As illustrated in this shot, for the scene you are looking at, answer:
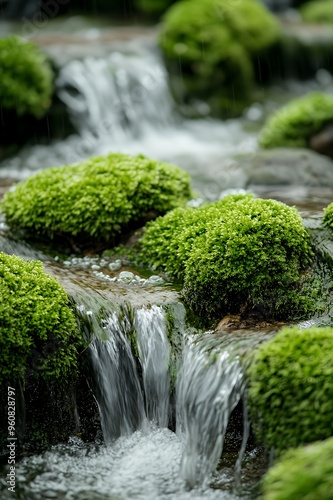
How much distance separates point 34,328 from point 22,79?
7.05 m

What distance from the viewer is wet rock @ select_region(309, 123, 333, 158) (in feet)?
35.9

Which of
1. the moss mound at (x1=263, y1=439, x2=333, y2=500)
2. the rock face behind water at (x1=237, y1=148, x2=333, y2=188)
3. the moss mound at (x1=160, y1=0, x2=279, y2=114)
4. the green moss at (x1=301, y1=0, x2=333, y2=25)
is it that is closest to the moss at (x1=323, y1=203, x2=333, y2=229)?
the rock face behind water at (x1=237, y1=148, x2=333, y2=188)

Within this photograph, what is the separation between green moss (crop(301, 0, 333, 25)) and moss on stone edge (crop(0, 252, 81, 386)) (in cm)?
1541

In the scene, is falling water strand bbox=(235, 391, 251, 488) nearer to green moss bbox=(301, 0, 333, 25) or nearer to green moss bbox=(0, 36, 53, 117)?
green moss bbox=(0, 36, 53, 117)

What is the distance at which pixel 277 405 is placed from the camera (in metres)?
4.38

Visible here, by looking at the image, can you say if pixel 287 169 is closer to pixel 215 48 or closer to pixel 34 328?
pixel 34 328

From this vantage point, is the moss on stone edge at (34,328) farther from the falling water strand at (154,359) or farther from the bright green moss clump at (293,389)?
the bright green moss clump at (293,389)

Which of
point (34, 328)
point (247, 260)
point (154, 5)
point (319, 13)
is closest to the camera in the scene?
point (34, 328)

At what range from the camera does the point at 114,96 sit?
12312 millimetres

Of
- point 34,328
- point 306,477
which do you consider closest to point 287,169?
point 34,328

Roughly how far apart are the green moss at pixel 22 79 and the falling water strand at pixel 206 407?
23.8 feet

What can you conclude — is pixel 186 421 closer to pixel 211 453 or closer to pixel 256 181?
pixel 211 453

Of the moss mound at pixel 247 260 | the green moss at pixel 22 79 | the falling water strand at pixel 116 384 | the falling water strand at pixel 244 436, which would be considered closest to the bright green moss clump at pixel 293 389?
the falling water strand at pixel 244 436

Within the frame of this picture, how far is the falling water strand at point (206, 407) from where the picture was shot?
15.6ft
